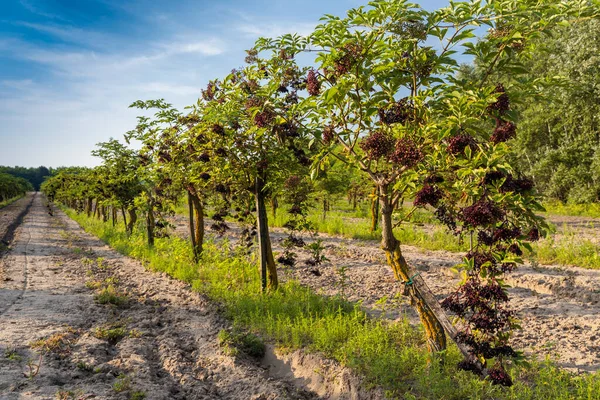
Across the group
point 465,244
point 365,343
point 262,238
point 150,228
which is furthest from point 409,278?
point 150,228

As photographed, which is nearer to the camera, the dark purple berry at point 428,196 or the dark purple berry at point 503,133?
the dark purple berry at point 428,196

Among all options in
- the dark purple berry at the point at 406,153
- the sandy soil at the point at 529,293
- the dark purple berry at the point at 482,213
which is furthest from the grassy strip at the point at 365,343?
the dark purple berry at the point at 406,153

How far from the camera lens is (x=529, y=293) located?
7453 millimetres

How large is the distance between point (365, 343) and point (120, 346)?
3.48m

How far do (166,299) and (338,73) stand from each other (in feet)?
19.7

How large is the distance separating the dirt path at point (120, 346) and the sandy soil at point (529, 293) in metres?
1.98

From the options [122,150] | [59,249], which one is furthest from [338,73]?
[59,249]

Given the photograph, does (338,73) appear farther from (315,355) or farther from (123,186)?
(123,186)

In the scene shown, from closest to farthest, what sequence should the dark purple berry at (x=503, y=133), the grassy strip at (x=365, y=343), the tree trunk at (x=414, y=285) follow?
the dark purple berry at (x=503, y=133) < the grassy strip at (x=365, y=343) < the tree trunk at (x=414, y=285)

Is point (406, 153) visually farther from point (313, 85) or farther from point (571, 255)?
point (571, 255)

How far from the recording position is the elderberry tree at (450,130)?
2854 millimetres

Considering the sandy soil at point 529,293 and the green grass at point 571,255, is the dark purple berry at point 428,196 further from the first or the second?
the green grass at point 571,255

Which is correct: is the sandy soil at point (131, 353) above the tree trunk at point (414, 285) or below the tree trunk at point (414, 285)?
below

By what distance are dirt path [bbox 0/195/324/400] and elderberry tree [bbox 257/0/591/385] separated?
7.46 feet
